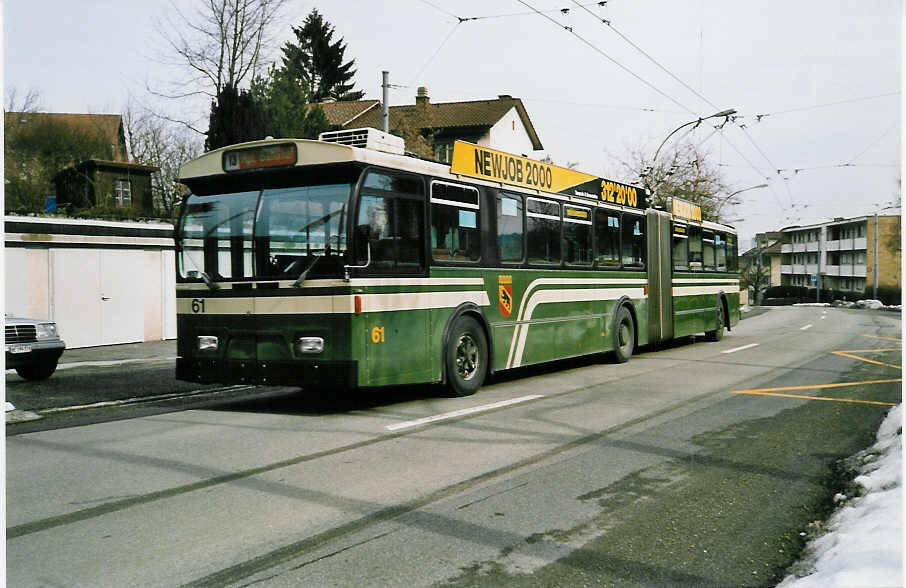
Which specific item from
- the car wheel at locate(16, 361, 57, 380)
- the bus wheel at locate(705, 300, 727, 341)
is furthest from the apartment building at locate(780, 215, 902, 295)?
the car wheel at locate(16, 361, 57, 380)

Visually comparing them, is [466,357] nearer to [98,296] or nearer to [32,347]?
[32,347]

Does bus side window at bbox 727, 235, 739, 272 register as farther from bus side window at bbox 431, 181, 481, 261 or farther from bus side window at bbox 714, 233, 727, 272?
bus side window at bbox 431, 181, 481, 261

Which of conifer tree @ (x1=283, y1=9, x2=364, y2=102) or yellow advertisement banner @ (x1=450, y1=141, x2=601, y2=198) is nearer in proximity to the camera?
yellow advertisement banner @ (x1=450, y1=141, x2=601, y2=198)

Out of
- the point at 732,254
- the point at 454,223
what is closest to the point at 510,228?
the point at 454,223

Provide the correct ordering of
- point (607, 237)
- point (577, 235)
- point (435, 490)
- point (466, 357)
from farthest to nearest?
point (607, 237), point (577, 235), point (466, 357), point (435, 490)

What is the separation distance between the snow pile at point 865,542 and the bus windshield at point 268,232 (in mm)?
5474

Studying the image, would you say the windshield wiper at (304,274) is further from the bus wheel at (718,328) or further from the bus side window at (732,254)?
the bus side window at (732,254)

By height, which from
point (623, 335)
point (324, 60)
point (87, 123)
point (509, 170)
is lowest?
point (623, 335)

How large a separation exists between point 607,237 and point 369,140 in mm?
6957

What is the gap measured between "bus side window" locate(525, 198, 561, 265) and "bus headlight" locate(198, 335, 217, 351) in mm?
4953

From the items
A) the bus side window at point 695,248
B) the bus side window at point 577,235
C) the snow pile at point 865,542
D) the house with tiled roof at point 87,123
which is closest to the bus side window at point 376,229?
the bus side window at point 577,235

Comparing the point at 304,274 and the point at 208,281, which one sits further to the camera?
the point at 208,281

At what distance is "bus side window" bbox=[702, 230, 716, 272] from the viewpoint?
2038 cm

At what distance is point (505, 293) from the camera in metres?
11.6
